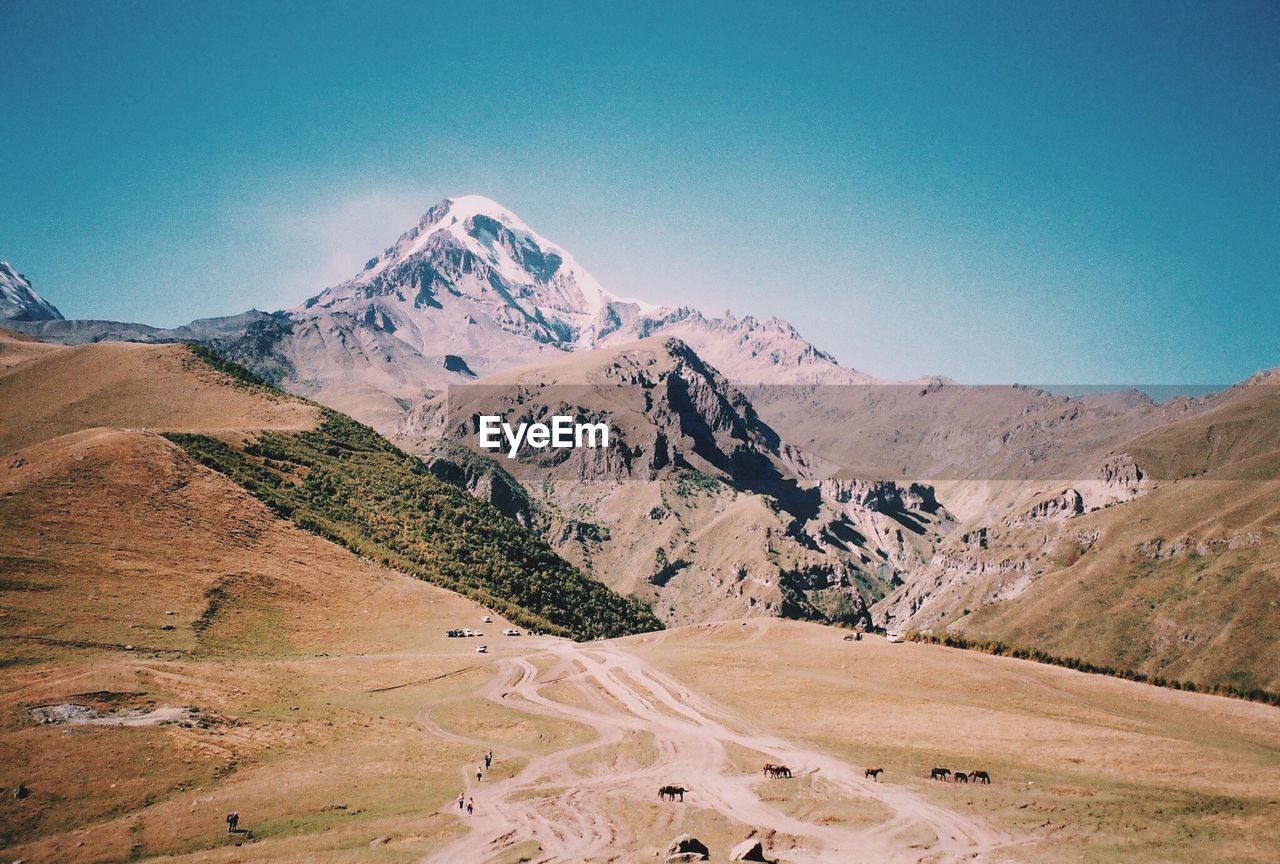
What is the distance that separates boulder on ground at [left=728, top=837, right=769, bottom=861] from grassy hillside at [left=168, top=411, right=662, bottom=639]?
96.1 m

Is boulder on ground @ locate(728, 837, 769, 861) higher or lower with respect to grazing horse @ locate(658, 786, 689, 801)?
higher

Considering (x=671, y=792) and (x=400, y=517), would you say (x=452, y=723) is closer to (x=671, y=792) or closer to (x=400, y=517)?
(x=671, y=792)

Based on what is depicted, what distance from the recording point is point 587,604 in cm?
18775

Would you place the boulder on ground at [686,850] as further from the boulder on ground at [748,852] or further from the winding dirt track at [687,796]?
the winding dirt track at [687,796]

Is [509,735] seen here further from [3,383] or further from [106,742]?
[3,383]

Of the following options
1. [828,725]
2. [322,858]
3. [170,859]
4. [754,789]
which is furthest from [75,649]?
[828,725]

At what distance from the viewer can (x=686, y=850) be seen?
36688mm

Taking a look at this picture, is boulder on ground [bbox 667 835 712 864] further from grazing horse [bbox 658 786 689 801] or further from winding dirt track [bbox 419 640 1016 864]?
grazing horse [bbox 658 786 689 801]

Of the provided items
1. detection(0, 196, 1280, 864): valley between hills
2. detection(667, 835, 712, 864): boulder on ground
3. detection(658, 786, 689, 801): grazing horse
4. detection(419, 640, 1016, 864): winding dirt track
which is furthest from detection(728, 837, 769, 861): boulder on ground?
detection(658, 786, 689, 801): grazing horse

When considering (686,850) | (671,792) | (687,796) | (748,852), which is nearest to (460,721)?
(671,792)

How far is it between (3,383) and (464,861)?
718ft

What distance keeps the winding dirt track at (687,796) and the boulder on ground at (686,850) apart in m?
3.46

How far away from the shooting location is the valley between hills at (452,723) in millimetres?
39875

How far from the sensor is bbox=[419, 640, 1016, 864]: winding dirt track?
3881 cm
